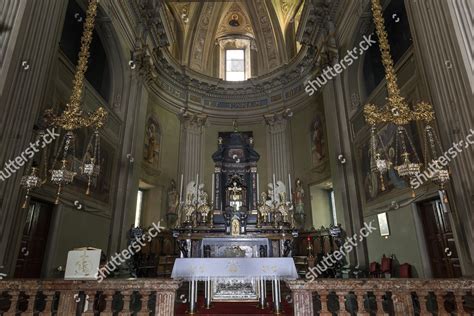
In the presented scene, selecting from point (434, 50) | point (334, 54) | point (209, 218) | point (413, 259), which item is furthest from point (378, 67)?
point (209, 218)

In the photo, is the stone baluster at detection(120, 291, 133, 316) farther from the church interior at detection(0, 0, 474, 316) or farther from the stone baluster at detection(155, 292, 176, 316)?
the stone baluster at detection(155, 292, 176, 316)

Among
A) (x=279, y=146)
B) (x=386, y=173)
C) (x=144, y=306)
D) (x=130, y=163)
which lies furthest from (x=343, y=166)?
(x=144, y=306)

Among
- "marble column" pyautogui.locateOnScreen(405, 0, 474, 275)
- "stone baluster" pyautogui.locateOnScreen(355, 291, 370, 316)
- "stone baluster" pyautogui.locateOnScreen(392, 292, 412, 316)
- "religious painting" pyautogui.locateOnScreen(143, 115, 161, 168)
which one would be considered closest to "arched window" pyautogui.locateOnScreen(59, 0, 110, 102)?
"religious painting" pyautogui.locateOnScreen(143, 115, 161, 168)

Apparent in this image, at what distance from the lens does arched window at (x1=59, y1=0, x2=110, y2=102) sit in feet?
24.3

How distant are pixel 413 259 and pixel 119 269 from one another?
7570 millimetres

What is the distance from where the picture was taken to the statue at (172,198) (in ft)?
39.7

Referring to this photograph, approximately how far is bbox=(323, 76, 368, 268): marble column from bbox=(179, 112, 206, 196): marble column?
602 cm

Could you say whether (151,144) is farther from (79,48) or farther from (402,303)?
(402,303)

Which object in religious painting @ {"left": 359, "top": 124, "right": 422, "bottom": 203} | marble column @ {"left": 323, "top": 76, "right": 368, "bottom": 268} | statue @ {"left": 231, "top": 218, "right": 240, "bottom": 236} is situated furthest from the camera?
marble column @ {"left": 323, "top": 76, "right": 368, "bottom": 268}

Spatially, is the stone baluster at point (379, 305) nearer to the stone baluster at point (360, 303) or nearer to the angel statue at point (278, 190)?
the stone baluster at point (360, 303)

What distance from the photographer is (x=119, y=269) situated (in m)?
8.25

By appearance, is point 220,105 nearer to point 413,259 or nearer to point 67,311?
point 413,259

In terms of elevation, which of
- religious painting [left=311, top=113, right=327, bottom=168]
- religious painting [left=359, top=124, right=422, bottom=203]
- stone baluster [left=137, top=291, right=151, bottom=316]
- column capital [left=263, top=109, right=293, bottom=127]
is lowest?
stone baluster [left=137, top=291, right=151, bottom=316]

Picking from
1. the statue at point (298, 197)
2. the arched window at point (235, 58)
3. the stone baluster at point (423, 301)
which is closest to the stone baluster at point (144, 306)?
the stone baluster at point (423, 301)
